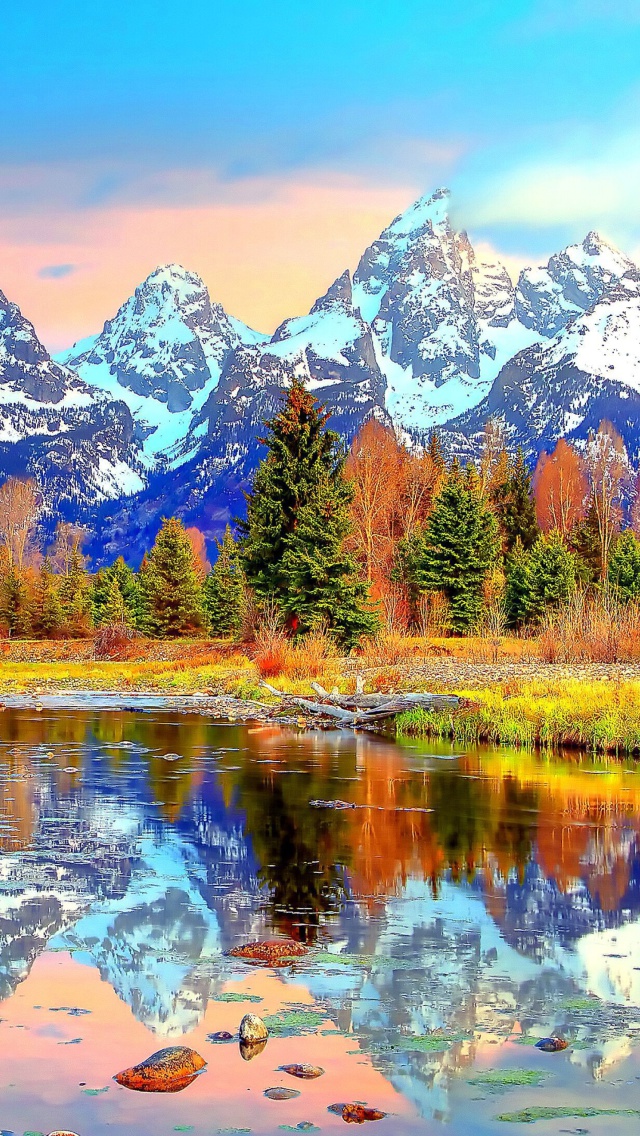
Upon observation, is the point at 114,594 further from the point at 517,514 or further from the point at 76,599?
the point at 517,514

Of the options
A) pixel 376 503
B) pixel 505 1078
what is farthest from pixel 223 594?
pixel 505 1078

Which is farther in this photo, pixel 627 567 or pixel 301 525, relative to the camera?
pixel 627 567

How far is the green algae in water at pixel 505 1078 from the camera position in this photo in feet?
22.6

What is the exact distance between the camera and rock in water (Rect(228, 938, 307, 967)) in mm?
9188

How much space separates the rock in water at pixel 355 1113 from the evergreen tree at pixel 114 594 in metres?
63.2

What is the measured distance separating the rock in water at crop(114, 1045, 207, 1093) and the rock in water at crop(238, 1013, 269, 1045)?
33cm

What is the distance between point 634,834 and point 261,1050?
827cm

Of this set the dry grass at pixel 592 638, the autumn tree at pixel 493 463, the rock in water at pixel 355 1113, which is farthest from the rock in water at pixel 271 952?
the autumn tree at pixel 493 463

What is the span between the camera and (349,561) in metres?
44.7

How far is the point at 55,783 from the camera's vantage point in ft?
60.1

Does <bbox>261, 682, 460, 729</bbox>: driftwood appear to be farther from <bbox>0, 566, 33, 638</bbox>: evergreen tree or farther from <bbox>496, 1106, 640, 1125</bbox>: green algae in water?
<bbox>0, 566, 33, 638</bbox>: evergreen tree

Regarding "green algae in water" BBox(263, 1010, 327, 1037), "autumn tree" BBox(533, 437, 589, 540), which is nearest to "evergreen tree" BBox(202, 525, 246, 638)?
"autumn tree" BBox(533, 437, 589, 540)

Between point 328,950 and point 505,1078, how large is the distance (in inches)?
109

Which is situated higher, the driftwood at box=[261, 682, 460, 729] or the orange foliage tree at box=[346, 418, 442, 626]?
the orange foliage tree at box=[346, 418, 442, 626]
